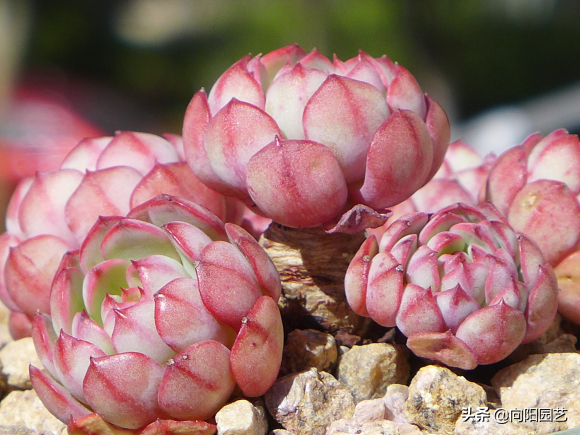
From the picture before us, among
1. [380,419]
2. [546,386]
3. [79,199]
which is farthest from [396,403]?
[79,199]

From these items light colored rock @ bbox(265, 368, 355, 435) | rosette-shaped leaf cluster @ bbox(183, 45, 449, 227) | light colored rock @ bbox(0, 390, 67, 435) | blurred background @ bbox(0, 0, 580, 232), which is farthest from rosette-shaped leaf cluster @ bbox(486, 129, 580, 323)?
blurred background @ bbox(0, 0, 580, 232)

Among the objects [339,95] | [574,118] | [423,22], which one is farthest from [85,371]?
[423,22]

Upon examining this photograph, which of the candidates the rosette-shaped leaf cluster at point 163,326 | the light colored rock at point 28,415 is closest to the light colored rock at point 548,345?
the rosette-shaped leaf cluster at point 163,326

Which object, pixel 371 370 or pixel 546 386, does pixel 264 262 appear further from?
pixel 546 386

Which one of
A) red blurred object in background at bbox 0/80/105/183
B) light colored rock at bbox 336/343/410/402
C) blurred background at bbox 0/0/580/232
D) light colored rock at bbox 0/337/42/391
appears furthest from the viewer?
blurred background at bbox 0/0/580/232

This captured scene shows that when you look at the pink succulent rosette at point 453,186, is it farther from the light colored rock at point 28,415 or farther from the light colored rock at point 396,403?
the light colored rock at point 28,415

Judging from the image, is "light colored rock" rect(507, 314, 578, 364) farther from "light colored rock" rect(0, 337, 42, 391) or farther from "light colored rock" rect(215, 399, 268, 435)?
"light colored rock" rect(0, 337, 42, 391)

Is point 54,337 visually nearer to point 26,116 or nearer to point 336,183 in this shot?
point 336,183
